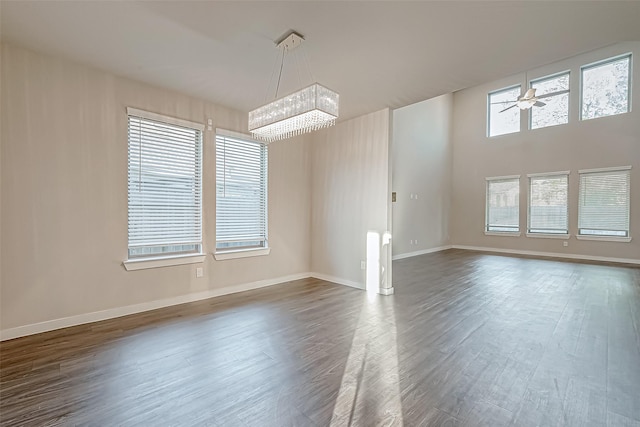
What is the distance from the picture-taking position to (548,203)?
Answer: 7.95 m

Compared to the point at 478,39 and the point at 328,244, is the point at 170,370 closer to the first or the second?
the point at 328,244

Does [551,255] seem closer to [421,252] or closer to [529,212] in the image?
[529,212]

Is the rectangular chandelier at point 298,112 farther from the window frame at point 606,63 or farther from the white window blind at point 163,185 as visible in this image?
the window frame at point 606,63

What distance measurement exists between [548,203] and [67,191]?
10400mm

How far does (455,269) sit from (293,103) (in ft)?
17.4

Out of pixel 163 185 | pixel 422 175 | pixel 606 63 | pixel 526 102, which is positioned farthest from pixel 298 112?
pixel 606 63

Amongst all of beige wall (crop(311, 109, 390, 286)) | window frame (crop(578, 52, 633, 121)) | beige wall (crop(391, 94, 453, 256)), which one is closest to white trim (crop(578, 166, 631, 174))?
window frame (crop(578, 52, 633, 121))

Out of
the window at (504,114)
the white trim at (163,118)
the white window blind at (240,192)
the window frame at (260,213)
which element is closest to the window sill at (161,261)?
the window frame at (260,213)

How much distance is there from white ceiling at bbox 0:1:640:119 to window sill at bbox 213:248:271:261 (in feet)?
7.64

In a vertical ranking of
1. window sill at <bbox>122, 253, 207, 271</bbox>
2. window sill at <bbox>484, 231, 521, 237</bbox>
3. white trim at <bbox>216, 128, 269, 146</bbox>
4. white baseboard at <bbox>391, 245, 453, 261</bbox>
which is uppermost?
white trim at <bbox>216, 128, 269, 146</bbox>

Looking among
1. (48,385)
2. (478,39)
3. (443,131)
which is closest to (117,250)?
(48,385)

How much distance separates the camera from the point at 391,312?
350cm

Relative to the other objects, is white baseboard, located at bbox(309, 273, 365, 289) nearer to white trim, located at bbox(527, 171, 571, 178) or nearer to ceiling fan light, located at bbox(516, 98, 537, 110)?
ceiling fan light, located at bbox(516, 98, 537, 110)

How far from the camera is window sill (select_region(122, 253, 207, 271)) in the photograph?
336cm
